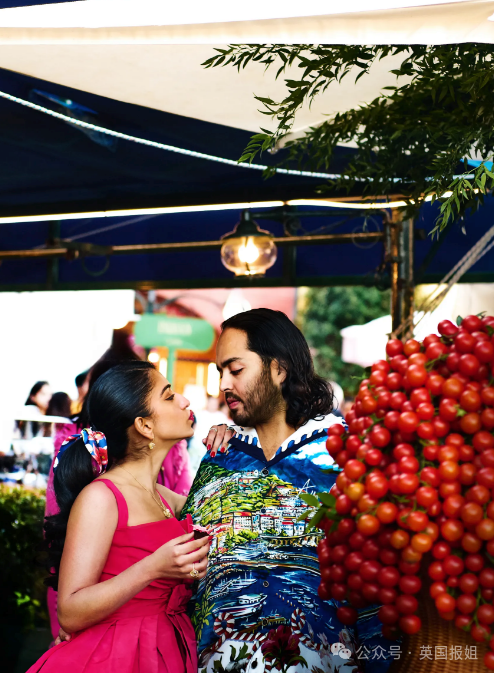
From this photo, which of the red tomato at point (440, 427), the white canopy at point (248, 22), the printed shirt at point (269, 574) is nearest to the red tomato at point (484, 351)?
the red tomato at point (440, 427)

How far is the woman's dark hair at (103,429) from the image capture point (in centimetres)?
190

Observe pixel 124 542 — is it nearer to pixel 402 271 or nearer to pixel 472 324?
pixel 472 324

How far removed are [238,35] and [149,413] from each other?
1.04 meters

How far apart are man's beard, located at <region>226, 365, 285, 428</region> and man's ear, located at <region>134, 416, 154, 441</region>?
0.75 feet

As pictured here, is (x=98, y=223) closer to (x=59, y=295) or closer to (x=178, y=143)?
(x=178, y=143)

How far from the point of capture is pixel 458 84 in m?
1.58

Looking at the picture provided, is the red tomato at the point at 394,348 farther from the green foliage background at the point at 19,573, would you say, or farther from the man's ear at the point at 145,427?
the green foliage background at the point at 19,573

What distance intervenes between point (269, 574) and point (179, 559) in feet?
0.89

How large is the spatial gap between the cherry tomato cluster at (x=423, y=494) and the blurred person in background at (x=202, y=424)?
109 cm

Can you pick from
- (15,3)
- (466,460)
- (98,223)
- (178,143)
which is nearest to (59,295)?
(98,223)

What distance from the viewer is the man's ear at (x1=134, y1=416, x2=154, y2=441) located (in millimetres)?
1888

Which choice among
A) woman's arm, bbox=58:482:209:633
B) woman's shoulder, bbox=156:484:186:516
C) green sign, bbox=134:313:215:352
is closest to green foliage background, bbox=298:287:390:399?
green sign, bbox=134:313:215:352

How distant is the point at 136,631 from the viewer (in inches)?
65.0

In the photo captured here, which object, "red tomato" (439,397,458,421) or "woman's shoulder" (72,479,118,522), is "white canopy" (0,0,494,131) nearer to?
"red tomato" (439,397,458,421)
